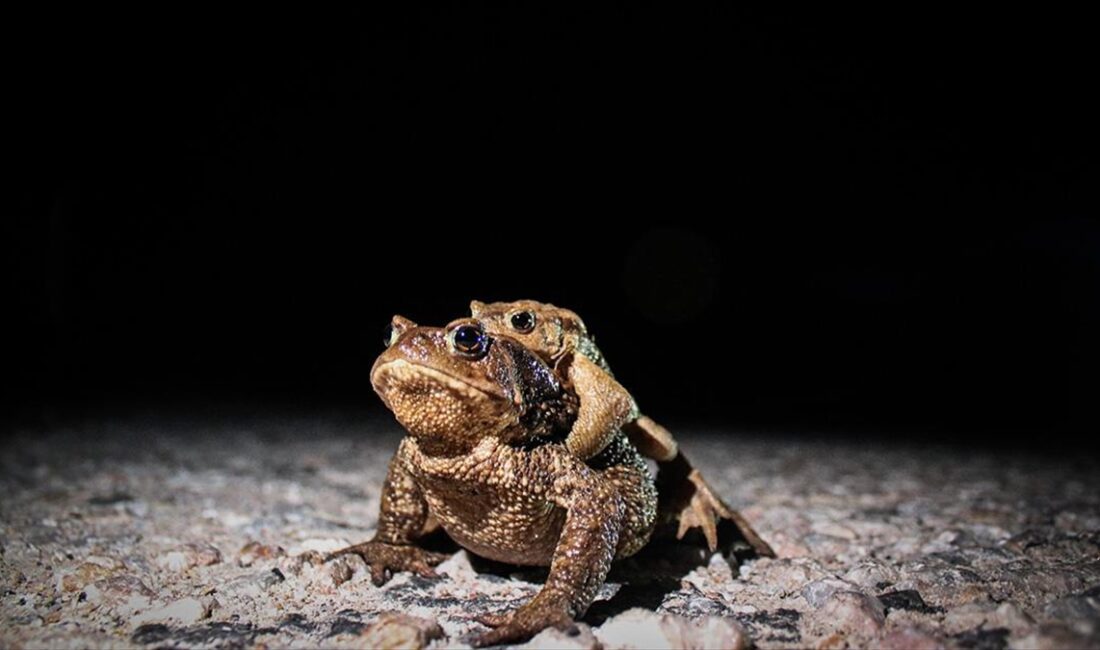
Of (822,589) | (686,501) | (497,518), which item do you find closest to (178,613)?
(497,518)

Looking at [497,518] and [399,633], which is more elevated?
[497,518]

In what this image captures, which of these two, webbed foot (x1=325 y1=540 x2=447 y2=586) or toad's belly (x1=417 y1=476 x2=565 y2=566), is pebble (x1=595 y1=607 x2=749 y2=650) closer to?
toad's belly (x1=417 y1=476 x2=565 y2=566)

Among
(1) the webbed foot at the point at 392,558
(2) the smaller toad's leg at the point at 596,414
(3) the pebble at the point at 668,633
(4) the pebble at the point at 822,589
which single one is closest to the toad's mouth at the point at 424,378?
(2) the smaller toad's leg at the point at 596,414

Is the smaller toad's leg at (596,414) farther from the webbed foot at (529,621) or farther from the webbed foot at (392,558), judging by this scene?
the webbed foot at (392,558)

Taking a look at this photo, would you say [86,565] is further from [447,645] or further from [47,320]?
[47,320]

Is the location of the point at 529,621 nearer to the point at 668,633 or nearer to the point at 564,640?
the point at 564,640

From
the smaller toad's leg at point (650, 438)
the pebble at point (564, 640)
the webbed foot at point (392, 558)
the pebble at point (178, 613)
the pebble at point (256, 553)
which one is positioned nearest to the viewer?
the pebble at point (564, 640)

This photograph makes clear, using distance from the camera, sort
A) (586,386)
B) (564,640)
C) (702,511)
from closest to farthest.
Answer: (564,640) < (586,386) < (702,511)

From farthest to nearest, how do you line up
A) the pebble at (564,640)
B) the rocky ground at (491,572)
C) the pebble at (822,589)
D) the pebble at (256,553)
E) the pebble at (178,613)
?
1. the pebble at (256,553)
2. the pebble at (822,589)
3. the pebble at (178,613)
4. the rocky ground at (491,572)
5. the pebble at (564,640)
